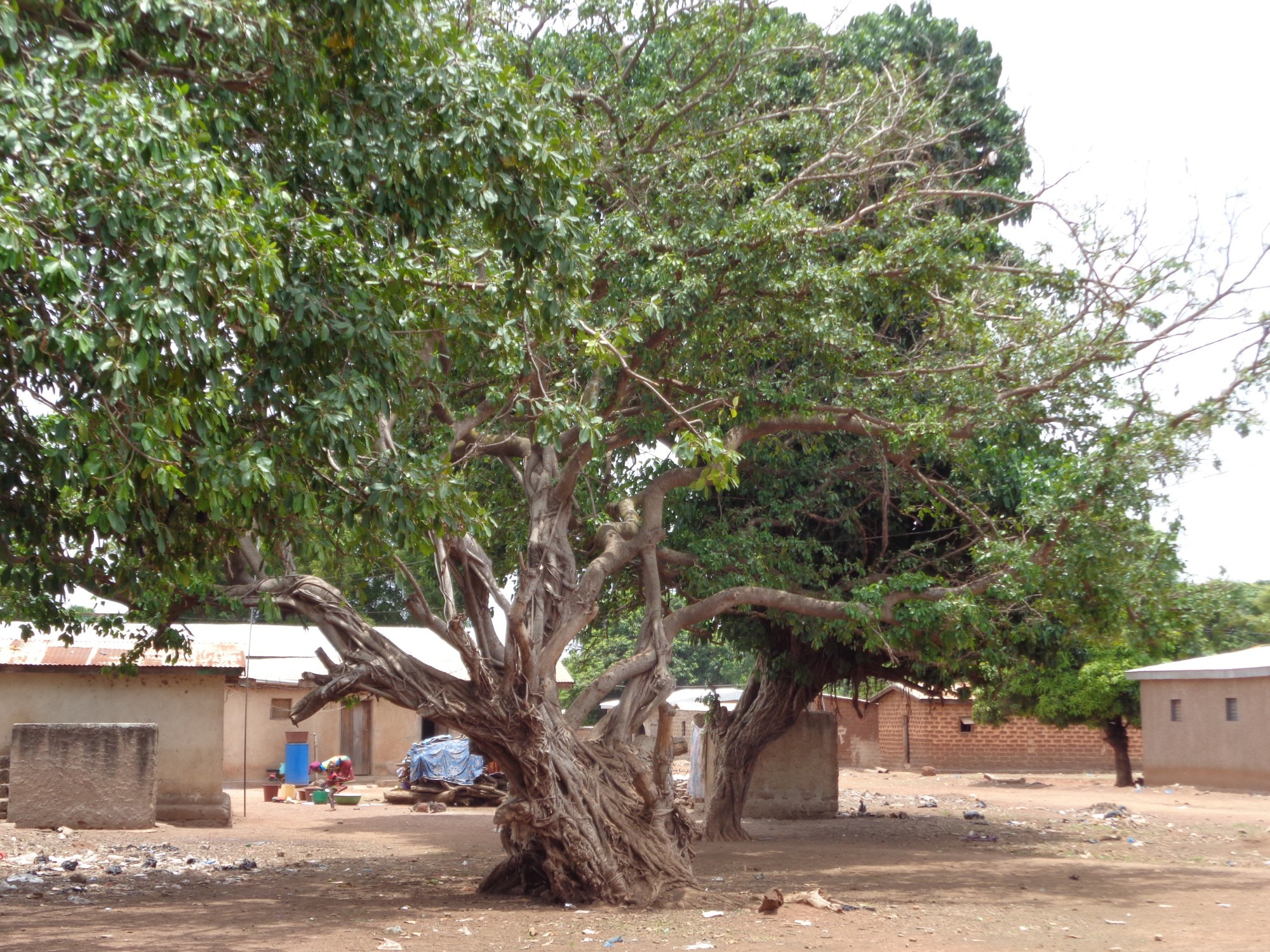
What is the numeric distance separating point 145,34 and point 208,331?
2.14 meters

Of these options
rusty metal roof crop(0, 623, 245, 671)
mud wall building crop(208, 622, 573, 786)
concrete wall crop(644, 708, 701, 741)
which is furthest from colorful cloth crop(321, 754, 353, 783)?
concrete wall crop(644, 708, 701, 741)

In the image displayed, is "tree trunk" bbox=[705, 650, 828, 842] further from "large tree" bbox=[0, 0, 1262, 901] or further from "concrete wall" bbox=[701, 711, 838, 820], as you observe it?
"large tree" bbox=[0, 0, 1262, 901]

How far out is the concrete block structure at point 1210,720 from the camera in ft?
76.8

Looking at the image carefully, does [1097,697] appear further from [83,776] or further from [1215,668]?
[83,776]

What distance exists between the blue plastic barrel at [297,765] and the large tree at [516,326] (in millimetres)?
11443

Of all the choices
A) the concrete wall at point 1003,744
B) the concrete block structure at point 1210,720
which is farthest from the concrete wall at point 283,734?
the concrete block structure at point 1210,720

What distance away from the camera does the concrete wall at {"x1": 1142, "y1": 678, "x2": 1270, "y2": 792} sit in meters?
23.4

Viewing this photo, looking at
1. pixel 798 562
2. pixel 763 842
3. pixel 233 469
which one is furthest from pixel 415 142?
pixel 763 842

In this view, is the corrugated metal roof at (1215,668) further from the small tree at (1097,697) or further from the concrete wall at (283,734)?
the concrete wall at (283,734)

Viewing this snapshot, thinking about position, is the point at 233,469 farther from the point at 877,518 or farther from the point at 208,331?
the point at 877,518

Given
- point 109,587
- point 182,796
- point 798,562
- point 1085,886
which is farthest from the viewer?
point 182,796

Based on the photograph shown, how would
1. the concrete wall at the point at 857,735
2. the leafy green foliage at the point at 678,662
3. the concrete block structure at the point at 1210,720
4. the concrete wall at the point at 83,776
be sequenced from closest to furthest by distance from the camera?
the concrete wall at the point at 83,776
the concrete block structure at the point at 1210,720
the concrete wall at the point at 857,735
the leafy green foliage at the point at 678,662

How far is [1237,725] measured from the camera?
24016 mm

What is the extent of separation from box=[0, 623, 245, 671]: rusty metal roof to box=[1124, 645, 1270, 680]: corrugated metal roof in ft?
62.0
